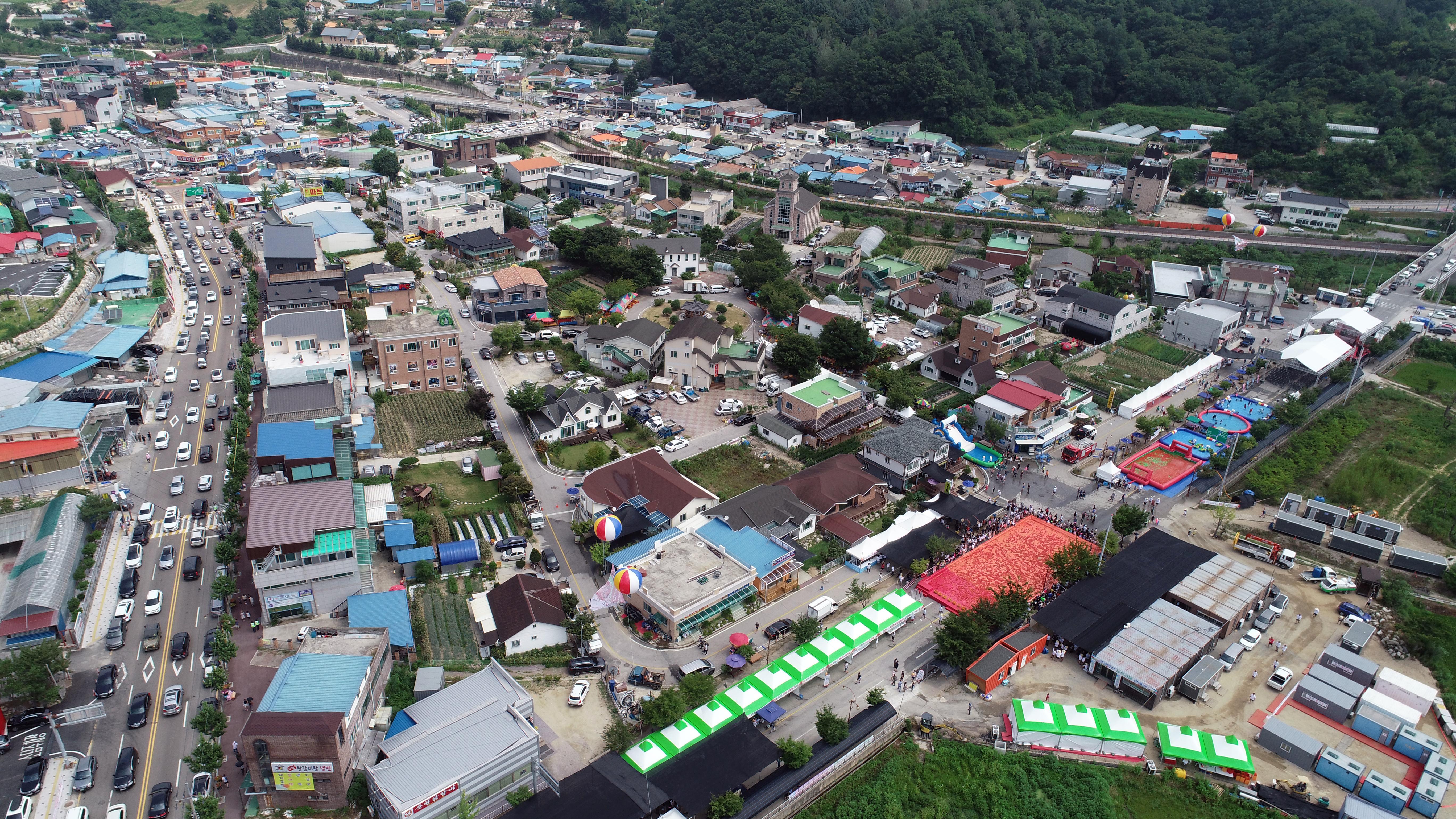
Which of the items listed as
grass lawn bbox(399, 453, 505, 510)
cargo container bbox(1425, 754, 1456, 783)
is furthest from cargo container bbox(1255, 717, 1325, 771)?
grass lawn bbox(399, 453, 505, 510)

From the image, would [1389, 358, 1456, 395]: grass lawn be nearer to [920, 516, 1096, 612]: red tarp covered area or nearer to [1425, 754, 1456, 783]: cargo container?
[920, 516, 1096, 612]: red tarp covered area

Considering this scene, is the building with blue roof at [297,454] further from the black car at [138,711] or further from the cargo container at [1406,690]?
the cargo container at [1406,690]

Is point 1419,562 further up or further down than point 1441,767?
further up

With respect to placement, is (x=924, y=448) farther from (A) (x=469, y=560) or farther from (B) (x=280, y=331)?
(B) (x=280, y=331)

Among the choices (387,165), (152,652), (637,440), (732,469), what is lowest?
(152,652)

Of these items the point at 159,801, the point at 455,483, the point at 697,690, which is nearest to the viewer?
the point at 159,801

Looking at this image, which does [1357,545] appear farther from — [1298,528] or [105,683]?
[105,683]

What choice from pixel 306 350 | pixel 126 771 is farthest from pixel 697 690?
pixel 306 350

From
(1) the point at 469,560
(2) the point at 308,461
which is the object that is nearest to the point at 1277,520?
(1) the point at 469,560
